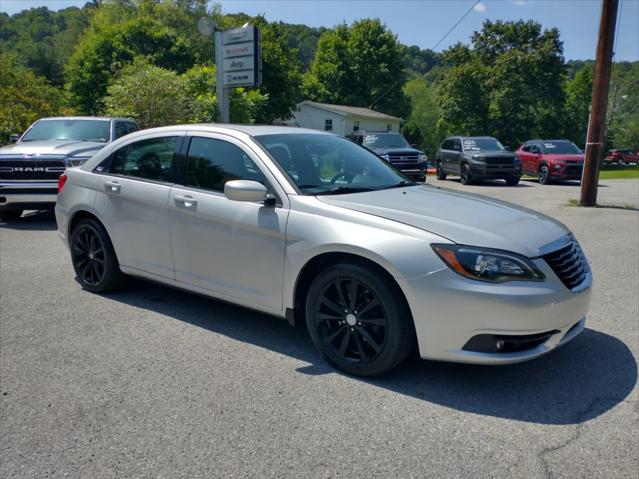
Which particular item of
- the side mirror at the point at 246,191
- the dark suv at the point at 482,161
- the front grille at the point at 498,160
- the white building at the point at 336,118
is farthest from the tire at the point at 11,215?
the white building at the point at 336,118

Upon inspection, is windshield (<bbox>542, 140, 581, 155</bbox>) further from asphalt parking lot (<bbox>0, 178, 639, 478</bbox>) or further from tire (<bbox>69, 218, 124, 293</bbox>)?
tire (<bbox>69, 218, 124, 293</bbox>)

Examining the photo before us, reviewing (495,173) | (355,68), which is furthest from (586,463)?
(355,68)

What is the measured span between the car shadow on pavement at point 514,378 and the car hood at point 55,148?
19.8 feet

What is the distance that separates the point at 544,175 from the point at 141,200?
1890cm

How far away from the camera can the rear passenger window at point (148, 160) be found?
193 inches

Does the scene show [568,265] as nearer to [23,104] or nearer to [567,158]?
[567,158]

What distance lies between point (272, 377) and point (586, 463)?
1.91 meters

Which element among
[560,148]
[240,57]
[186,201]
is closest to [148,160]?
[186,201]

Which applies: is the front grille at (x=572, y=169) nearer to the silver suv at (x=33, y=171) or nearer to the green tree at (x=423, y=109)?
the silver suv at (x=33, y=171)

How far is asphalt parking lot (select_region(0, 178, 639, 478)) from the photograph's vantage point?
2.79m

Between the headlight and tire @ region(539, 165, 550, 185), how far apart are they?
1873 centimetres

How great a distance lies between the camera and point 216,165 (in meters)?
4.56

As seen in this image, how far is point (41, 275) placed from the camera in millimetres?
6320

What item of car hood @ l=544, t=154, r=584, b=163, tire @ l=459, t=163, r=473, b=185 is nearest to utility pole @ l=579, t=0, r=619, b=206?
tire @ l=459, t=163, r=473, b=185
